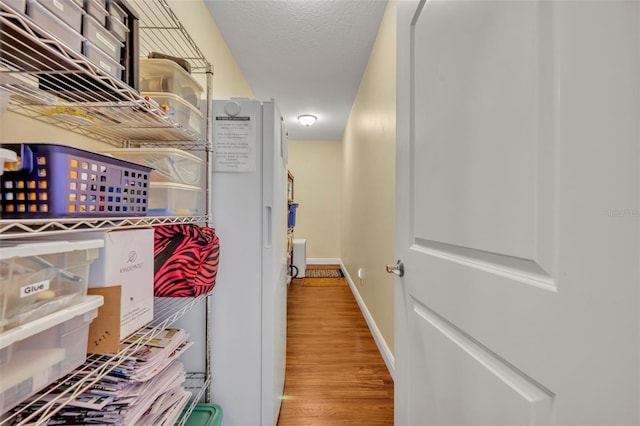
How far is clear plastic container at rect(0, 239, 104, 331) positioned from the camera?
427 mm

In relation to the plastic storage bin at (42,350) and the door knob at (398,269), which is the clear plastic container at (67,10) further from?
the door knob at (398,269)

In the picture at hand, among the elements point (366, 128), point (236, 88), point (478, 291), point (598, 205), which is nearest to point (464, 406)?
point (478, 291)

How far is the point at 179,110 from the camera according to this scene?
1.00 metres

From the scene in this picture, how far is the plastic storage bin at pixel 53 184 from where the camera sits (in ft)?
1.61

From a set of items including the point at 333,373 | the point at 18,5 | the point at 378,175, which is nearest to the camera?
the point at 18,5

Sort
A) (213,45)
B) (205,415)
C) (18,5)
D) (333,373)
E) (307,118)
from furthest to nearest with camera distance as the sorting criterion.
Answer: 1. (307,118)
2. (213,45)
3. (333,373)
4. (205,415)
5. (18,5)

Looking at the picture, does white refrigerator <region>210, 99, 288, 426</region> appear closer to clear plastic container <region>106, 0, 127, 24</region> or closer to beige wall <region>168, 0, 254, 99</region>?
clear plastic container <region>106, 0, 127, 24</region>

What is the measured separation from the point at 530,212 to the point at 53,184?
888 millimetres

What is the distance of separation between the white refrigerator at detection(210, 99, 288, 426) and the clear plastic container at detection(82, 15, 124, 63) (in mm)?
606

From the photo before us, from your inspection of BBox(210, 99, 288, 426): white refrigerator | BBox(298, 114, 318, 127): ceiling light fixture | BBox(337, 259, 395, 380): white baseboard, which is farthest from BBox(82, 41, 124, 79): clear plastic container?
BBox(298, 114, 318, 127): ceiling light fixture

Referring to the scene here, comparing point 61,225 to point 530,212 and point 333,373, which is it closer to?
point 530,212

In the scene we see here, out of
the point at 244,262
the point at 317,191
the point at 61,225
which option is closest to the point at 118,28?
the point at 61,225

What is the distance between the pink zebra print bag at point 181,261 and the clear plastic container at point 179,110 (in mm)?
389

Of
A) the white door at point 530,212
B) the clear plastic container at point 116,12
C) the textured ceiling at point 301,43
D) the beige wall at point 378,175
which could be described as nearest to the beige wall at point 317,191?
the textured ceiling at point 301,43
